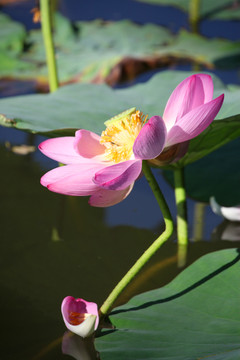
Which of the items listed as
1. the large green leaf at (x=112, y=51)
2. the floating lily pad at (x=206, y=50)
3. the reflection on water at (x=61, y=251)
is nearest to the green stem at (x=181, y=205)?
the reflection on water at (x=61, y=251)

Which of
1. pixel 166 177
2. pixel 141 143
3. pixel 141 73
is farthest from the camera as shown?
pixel 141 73

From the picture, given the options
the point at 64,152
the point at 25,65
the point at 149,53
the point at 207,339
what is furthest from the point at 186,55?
the point at 207,339

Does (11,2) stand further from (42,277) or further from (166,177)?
(42,277)

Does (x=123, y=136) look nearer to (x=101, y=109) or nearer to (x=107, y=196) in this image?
(x=107, y=196)

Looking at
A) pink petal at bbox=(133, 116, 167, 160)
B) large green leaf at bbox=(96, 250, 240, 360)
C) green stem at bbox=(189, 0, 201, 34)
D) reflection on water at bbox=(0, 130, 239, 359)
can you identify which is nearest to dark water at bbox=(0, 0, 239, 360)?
reflection on water at bbox=(0, 130, 239, 359)

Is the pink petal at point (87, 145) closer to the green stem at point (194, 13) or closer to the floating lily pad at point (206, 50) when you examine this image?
the floating lily pad at point (206, 50)

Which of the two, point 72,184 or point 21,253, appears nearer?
point 72,184
